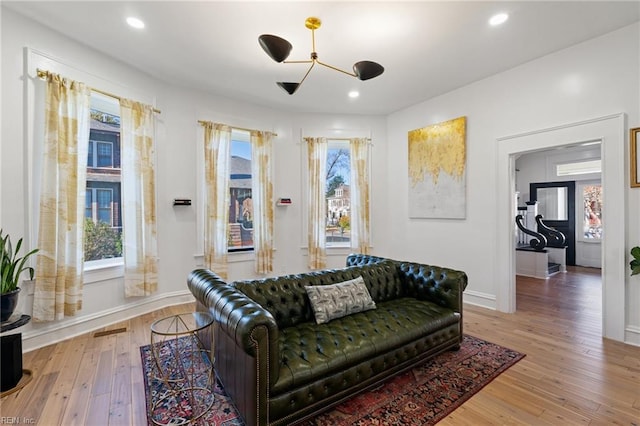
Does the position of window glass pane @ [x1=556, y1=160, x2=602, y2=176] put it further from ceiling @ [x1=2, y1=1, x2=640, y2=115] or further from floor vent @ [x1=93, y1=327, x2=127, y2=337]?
floor vent @ [x1=93, y1=327, x2=127, y2=337]

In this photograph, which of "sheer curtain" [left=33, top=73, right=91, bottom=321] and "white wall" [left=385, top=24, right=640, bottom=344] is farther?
"white wall" [left=385, top=24, right=640, bottom=344]

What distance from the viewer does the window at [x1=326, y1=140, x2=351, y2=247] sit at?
6.05 meters

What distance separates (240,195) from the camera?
212 inches

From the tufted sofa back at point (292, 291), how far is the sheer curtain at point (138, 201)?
6.82 ft

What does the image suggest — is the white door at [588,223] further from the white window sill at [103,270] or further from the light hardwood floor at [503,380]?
the white window sill at [103,270]

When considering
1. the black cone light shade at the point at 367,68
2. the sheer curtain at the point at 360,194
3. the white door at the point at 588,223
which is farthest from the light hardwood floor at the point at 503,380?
the white door at the point at 588,223

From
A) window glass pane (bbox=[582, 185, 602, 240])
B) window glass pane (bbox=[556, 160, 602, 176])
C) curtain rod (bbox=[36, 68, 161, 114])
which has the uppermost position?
curtain rod (bbox=[36, 68, 161, 114])

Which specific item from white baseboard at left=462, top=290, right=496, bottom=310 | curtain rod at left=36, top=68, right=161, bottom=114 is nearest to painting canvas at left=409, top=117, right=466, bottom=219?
white baseboard at left=462, top=290, right=496, bottom=310

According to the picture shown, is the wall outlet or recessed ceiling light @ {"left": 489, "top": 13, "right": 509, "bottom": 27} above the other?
recessed ceiling light @ {"left": 489, "top": 13, "right": 509, "bottom": 27}

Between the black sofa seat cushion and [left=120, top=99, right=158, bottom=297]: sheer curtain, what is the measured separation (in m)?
2.58

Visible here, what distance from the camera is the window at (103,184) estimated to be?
3.76 m

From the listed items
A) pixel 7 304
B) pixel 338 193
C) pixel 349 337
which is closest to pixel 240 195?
pixel 338 193

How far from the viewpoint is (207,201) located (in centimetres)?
478

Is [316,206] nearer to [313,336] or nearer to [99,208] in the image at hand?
[99,208]
